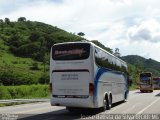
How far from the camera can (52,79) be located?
19.6 meters

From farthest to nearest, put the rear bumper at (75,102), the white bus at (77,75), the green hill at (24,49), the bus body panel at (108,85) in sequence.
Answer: the green hill at (24,49)
the bus body panel at (108,85)
the white bus at (77,75)
the rear bumper at (75,102)

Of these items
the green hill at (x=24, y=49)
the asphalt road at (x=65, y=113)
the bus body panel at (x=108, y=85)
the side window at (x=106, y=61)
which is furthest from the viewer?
the green hill at (x=24, y=49)

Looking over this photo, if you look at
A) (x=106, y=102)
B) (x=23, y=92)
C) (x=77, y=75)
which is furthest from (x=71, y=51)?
(x=23, y=92)

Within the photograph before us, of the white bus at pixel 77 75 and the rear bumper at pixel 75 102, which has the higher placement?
the white bus at pixel 77 75

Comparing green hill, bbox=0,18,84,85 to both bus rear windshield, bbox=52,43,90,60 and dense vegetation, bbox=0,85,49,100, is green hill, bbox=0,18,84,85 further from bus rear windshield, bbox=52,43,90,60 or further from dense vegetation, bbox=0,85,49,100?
bus rear windshield, bbox=52,43,90,60

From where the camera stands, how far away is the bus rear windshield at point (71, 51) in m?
18.9

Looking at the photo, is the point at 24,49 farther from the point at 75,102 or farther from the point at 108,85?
the point at 75,102

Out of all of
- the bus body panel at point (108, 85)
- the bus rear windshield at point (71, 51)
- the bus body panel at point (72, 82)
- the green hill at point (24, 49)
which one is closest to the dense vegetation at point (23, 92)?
the bus body panel at point (108, 85)

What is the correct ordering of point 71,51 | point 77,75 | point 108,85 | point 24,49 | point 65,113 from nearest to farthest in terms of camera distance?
point 77,75, point 71,51, point 65,113, point 108,85, point 24,49

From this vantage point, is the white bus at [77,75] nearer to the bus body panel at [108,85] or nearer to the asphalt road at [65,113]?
the bus body panel at [108,85]

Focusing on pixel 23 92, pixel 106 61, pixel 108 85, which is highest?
pixel 106 61

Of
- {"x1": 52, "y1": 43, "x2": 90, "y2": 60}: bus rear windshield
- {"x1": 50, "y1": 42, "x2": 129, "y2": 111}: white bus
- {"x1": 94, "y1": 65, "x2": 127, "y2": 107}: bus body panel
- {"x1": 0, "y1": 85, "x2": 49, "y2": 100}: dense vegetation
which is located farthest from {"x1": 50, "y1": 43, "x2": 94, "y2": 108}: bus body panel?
{"x1": 0, "y1": 85, "x2": 49, "y2": 100}: dense vegetation

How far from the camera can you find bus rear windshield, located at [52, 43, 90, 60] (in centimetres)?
1891

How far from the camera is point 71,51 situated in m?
19.2
